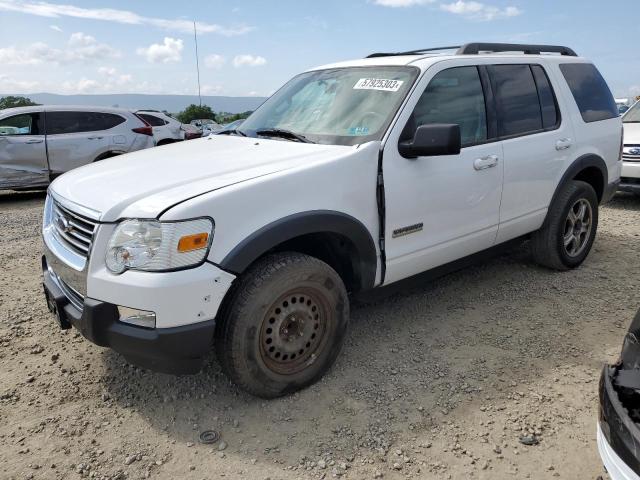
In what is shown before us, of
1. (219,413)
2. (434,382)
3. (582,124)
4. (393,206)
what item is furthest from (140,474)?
(582,124)

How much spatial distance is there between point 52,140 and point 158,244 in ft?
26.0

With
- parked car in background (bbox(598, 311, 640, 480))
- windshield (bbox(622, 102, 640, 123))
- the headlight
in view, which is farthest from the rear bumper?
windshield (bbox(622, 102, 640, 123))

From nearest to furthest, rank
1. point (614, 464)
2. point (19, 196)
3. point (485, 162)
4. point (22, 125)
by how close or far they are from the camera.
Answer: point (614, 464) < point (485, 162) < point (22, 125) < point (19, 196)

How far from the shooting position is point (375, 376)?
3.10 m

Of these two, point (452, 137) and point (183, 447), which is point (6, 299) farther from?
point (452, 137)

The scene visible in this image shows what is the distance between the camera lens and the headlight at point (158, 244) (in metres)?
2.35

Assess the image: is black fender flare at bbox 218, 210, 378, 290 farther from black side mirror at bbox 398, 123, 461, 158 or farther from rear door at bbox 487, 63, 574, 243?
rear door at bbox 487, 63, 574, 243

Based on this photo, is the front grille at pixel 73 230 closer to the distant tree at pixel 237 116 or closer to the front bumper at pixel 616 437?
the distant tree at pixel 237 116

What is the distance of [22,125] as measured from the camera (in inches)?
352

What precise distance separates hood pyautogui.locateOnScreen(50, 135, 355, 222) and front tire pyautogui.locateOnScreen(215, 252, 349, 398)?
1.63 feet

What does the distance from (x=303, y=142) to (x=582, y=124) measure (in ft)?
8.71

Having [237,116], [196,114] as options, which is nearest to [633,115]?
[237,116]

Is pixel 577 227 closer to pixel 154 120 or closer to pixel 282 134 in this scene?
pixel 282 134

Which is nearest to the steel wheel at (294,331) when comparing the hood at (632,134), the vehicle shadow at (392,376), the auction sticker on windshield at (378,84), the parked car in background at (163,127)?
the vehicle shadow at (392,376)
